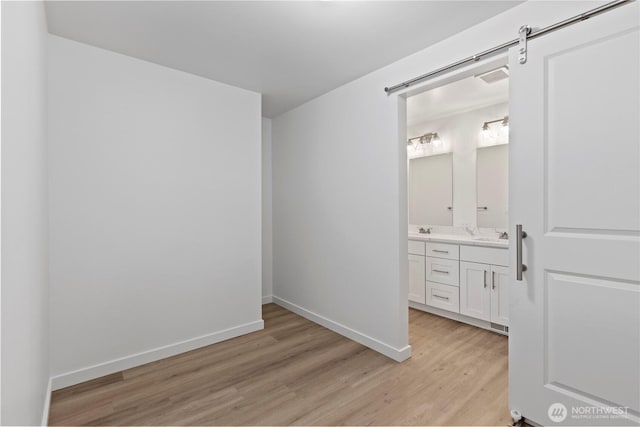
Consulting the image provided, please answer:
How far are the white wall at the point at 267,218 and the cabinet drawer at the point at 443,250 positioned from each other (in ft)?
6.74

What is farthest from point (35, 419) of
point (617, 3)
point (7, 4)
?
point (617, 3)

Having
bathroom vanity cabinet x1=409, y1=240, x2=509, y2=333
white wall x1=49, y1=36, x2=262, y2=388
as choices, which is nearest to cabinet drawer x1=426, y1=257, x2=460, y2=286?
bathroom vanity cabinet x1=409, y1=240, x2=509, y2=333

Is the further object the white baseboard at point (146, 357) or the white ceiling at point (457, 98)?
the white ceiling at point (457, 98)

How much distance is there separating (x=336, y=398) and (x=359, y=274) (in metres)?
1.12

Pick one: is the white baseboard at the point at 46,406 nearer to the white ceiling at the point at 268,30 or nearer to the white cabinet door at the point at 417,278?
the white ceiling at the point at 268,30

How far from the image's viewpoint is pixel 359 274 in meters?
2.94

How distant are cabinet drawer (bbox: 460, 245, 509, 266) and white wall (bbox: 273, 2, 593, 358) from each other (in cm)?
108

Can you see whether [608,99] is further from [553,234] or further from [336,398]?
[336,398]

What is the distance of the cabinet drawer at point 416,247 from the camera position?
12.3ft

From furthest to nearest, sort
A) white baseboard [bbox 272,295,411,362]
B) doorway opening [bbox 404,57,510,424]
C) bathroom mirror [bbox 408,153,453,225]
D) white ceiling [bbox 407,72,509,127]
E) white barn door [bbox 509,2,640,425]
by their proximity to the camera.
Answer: bathroom mirror [bbox 408,153,453,225]
white ceiling [bbox 407,72,509,127]
doorway opening [bbox 404,57,510,424]
white baseboard [bbox 272,295,411,362]
white barn door [bbox 509,2,640,425]

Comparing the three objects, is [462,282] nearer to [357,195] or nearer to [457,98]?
[357,195]

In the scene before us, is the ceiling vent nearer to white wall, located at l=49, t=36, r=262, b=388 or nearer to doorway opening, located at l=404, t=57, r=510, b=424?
doorway opening, located at l=404, t=57, r=510, b=424

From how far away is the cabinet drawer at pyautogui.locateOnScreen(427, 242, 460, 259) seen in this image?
11.2 feet

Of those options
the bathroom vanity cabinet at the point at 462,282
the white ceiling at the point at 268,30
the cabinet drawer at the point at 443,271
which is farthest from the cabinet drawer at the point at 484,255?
the white ceiling at the point at 268,30
